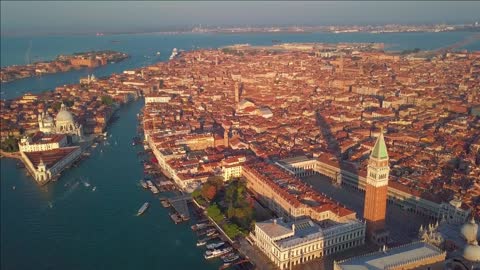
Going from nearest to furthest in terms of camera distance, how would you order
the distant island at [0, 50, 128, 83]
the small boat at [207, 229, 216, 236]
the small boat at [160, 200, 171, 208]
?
1. the small boat at [207, 229, 216, 236]
2. the small boat at [160, 200, 171, 208]
3. the distant island at [0, 50, 128, 83]

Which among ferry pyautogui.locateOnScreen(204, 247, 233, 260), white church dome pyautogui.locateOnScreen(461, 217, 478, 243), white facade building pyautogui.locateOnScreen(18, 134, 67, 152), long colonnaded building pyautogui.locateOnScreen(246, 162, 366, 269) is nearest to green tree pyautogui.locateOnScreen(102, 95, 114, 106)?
white facade building pyautogui.locateOnScreen(18, 134, 67, 152)

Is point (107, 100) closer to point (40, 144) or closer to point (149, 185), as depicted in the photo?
point (40, 144)

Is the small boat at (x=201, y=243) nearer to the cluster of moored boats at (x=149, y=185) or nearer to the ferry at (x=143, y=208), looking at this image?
the ferry at (x=143, y=208)

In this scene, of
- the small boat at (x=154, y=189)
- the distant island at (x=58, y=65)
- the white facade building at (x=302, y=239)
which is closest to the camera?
the white facade building at (x=302, y=239)

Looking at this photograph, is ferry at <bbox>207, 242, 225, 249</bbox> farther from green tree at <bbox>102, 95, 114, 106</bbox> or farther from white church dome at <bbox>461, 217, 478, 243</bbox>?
green tree at <bbox>102, 95, 114, 106</bbox>

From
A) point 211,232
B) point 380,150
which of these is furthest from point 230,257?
point 380,150

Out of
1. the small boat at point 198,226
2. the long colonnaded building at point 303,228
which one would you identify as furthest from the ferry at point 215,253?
the small boat at point 198,226
